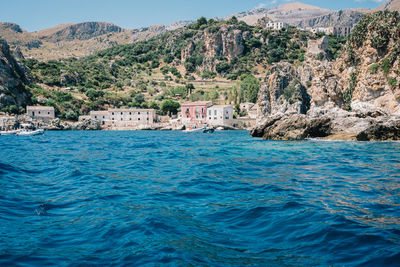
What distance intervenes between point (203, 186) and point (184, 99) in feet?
280

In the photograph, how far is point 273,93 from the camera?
63.4 metres

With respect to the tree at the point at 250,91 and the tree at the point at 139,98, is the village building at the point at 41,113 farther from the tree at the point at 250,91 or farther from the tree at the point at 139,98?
the tree at the point at 250,91

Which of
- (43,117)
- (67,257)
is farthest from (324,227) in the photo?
(43,117)

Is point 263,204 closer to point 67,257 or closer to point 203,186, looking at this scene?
point 203,186

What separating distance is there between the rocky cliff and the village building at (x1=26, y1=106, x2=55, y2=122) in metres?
45.6

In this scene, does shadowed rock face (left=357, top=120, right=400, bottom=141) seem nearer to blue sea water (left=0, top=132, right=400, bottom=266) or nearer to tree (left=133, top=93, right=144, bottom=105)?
blue sea water (left=0, top=132, right=400, bottom=266)

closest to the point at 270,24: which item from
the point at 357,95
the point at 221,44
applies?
the point at 221,44

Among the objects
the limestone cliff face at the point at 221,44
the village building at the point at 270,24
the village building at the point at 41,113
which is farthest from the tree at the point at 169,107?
the village building at the point at 270,24

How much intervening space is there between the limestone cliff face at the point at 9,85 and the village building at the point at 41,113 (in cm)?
426

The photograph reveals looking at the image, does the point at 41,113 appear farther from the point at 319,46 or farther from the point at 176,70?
the point at 319,46

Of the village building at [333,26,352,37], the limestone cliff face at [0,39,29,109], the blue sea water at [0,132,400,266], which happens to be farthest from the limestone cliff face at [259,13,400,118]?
the village building at [333,26,352,37]

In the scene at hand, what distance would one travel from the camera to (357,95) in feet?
130

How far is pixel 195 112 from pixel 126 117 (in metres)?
16.1

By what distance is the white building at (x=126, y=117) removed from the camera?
2832 inches
